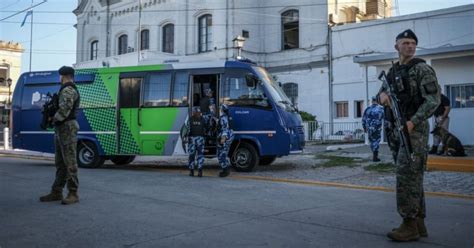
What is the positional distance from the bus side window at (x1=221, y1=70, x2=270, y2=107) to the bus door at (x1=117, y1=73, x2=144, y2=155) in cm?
257

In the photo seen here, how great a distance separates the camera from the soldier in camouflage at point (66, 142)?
7262mm

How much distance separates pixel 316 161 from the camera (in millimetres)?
14133

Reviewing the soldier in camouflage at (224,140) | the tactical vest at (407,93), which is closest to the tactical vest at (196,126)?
the soldier in camouflage at (224,140)

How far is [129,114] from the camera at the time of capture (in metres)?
13.1

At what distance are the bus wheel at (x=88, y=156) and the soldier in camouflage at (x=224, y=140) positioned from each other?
4.12 metres

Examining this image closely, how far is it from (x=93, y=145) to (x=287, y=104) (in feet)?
18.4

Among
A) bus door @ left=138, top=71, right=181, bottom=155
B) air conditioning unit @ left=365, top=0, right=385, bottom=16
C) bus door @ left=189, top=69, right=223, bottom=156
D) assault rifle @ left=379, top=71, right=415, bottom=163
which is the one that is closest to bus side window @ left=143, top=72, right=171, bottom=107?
bus door @ left=138, top=71, right=181, bottom=155

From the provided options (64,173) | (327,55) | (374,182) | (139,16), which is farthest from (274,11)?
(64,173)

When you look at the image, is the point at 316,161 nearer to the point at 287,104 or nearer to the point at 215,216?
the point at 287,104

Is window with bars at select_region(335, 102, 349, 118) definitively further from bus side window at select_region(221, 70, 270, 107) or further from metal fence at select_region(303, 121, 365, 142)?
bus side window at select_region(221, 70, 270, 107)

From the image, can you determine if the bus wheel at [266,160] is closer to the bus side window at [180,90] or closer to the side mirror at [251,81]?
the side mirror at [251,81]

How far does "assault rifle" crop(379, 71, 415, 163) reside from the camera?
491 centimetres

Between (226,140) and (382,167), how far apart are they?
13.2ft

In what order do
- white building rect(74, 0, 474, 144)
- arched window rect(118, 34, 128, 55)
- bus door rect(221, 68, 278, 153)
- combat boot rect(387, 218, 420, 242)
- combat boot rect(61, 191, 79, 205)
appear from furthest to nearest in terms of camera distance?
arched window rect(118, 34, 128, 55) < white building rect(74, 0, 474, 144) < bus door rect(221, 68, 278, 153) < combat boot rect(61, 191, 79, 205) < combat boot rect(387, 218, 420, 242)
